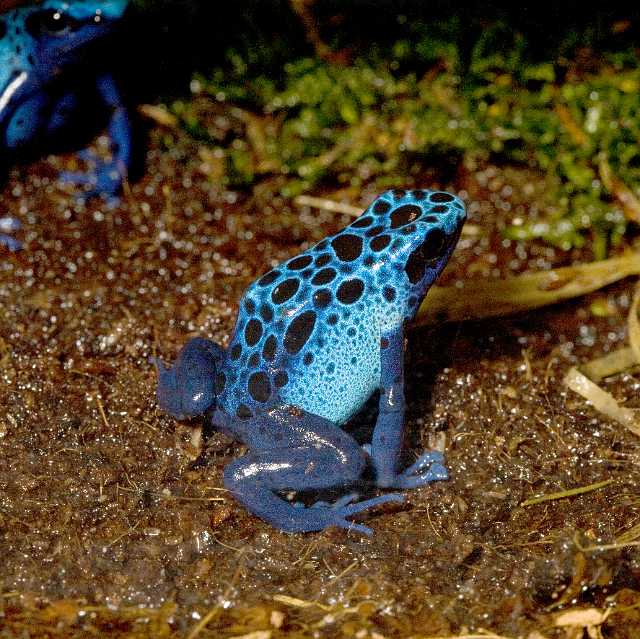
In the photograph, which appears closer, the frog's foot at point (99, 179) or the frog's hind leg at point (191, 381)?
the frog's hind leg at point (191, 381)

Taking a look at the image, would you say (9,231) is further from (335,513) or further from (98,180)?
(335,513)

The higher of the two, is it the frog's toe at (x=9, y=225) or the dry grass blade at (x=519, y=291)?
the frog's toe at (x=9, y=225)

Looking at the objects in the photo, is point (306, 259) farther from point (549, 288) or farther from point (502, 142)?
point (502, 142)

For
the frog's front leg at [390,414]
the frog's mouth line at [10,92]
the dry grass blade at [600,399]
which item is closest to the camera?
the frog's front leg at [390,414]

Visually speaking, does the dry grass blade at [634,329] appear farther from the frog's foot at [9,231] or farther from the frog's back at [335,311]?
the frog's foot at [9,231]

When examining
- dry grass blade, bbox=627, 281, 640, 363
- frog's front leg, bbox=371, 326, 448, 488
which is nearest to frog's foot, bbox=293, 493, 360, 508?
frog's front leg, bbox=371, 326, 448, 488

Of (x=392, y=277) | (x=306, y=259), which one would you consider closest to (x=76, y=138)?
(x=306, y=259)

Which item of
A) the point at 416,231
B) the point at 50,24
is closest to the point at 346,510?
the point at 416,231

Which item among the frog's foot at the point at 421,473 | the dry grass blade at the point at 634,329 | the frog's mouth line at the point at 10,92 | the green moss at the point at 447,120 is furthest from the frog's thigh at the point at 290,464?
the frog's mouth line at the point at 10,92
